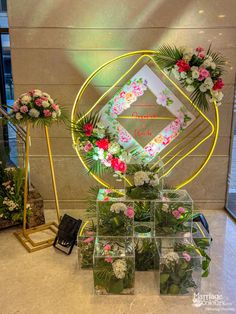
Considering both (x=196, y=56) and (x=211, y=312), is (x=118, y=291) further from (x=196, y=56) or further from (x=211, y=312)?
(x=196, y=56)

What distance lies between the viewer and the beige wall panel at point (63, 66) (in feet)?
10.0

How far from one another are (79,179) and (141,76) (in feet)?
4.66

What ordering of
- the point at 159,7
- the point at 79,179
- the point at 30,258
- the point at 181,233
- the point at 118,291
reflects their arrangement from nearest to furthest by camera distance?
the point at 118,291 → the point at 181,233 → the point at 30,258 → the point at 159,7 → the point at 79,179

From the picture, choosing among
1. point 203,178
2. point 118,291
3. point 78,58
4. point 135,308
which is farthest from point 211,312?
point 78,58

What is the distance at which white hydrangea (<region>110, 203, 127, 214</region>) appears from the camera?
6.77 ft

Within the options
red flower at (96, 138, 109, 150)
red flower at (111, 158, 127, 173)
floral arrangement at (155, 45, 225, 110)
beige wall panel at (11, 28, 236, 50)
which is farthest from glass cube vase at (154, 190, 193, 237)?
beige wall panel at (11, 28, 236, 50)

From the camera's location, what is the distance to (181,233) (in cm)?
217

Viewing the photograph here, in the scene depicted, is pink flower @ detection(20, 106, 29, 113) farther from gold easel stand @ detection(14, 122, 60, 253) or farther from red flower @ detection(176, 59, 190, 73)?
red flower @ detection(176, 59, 190, 73)

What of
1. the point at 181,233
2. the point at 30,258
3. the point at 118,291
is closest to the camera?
the point at 118,291

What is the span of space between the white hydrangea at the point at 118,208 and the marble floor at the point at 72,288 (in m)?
0.57

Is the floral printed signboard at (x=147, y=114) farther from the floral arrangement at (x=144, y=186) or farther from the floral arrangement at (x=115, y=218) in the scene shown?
the floral arrangement at (x=115, y=218)

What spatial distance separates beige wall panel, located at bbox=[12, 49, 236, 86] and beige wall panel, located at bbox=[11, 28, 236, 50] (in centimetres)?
7

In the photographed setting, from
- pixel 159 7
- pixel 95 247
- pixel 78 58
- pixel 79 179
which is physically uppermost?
pixel 159 7

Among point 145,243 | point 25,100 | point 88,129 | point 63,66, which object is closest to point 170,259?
point 145,243
